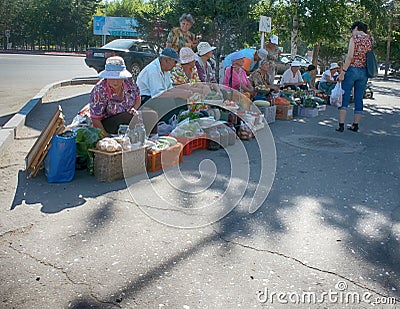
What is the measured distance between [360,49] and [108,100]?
192 inches

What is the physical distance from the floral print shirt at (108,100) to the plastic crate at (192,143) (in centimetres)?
87

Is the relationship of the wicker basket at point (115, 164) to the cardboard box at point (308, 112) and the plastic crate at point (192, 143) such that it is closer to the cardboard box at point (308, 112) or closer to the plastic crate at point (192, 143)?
the plastic crate at point (192, 143)

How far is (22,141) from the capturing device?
21.5 feet

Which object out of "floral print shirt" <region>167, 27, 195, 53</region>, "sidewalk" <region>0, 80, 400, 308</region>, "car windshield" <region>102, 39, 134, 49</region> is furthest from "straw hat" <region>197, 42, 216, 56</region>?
"car windshield" <region>102, 39, 134, 49</region>

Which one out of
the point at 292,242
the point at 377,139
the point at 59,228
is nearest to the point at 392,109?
the point at 377,139

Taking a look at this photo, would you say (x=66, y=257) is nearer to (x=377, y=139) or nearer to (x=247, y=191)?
(x=247, y=191)

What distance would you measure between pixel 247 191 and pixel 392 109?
31.6ft

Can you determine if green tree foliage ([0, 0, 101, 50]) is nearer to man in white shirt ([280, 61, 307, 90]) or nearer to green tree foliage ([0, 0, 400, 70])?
green tree foliage ([0, 0, 400, 70])

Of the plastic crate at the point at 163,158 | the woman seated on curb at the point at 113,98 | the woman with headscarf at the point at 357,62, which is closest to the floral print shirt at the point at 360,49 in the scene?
the woman with headscarf at the point at 357,62

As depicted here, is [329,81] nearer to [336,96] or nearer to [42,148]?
[336,96]

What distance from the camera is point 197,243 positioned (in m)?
3.55

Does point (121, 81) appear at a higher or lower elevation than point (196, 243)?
higher

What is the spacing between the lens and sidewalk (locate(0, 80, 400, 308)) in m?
2.86

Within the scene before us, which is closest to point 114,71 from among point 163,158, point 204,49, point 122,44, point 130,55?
point 163,158
